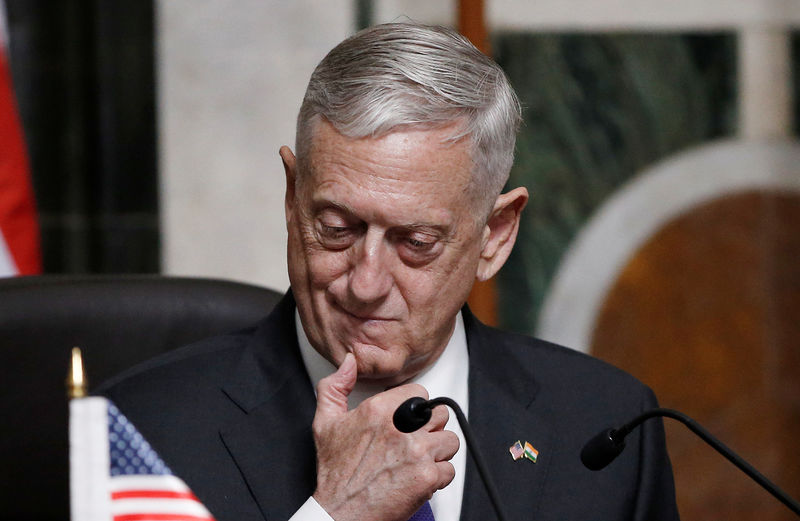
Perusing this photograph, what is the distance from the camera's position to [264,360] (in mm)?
1863

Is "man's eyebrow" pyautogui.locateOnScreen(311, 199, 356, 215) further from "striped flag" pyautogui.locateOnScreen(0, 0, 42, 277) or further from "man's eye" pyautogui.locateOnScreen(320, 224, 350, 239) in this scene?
"striped flag" pyautogui.locateOnScreen(0, 0, 42, 277)

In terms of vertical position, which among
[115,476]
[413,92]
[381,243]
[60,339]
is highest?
[413,92]

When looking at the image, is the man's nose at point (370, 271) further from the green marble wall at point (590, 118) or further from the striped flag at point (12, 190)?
the green marble wall at point (590, 118)

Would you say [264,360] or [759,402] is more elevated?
[264,360]

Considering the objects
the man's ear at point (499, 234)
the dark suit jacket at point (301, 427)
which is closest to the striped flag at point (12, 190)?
the dark suit jacket at point (301, 427)

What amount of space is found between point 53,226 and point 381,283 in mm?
2397

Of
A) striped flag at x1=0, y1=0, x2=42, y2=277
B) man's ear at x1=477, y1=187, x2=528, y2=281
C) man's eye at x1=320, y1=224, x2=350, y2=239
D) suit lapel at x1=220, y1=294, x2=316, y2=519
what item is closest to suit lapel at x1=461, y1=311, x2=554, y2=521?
man's ear at x1=477, y1=187, x2=528, y2=281

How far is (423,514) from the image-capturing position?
1.67m

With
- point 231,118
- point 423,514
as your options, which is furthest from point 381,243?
point 231,118

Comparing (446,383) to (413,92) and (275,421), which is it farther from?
(413,92)

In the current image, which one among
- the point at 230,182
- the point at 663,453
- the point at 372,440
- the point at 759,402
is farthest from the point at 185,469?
the point at 759,402

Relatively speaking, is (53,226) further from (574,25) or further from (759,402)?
(759,402)

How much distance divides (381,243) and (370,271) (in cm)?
5

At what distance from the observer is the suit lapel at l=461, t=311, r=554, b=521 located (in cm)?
178
